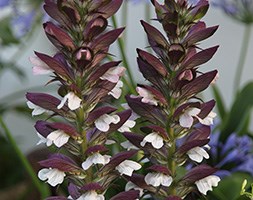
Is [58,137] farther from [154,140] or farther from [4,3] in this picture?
[4,3]

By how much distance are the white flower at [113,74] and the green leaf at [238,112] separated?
17.2 inches

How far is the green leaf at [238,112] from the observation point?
0.82 metres

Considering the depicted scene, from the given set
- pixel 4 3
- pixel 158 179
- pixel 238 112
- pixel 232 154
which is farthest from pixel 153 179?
pixel 4 3

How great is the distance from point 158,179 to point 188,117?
0.04 m

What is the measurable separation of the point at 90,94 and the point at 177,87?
49mm

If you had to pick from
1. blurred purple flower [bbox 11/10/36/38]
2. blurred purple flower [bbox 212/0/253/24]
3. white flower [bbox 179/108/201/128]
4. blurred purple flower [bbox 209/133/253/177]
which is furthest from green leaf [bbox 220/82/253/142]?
white flower [bbox 179/108/201/128]

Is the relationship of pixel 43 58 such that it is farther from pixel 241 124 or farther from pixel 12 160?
pixel 12 160

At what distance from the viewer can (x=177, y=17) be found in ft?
1.30

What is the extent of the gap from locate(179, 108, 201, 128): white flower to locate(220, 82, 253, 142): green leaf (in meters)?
0.42

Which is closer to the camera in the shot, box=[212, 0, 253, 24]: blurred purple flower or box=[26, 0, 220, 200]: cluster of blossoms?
box=[26, 0, 220, 200]: cluster of blossoms

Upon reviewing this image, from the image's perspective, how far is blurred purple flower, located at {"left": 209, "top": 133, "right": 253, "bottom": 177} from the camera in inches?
29.1

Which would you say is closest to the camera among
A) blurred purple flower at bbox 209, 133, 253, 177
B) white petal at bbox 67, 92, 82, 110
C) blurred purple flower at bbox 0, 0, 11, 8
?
white petal at bbox 67, 92, 82, 110

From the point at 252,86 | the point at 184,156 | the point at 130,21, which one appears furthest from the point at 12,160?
the point at 184,156

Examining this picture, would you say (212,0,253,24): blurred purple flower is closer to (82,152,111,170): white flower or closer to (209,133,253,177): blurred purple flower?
(209,133,253,177): blurred purple flower
